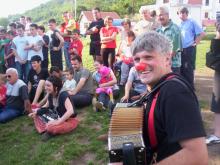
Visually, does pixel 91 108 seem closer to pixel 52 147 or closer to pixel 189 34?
pixel 52 147

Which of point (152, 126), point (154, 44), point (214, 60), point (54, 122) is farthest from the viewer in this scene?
point (54, 122)

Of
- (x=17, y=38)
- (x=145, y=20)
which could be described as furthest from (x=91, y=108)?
(x=17, y=38)

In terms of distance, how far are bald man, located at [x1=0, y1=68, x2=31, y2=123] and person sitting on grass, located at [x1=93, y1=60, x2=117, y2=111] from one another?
5.04 feet

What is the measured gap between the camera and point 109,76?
741 cm

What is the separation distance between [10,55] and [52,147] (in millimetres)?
4730

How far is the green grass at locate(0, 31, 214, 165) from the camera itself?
17.0 feet

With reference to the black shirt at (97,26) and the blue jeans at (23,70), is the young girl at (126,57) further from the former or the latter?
the blue jeans at (23,70)

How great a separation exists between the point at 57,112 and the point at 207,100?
3.29 metres

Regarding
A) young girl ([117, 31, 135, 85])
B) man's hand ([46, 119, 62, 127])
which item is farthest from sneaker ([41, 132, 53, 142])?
young girl ([117, 31, 135, 85])

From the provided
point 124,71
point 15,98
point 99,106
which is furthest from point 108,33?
point 15,98

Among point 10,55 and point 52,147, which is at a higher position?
point 10,55

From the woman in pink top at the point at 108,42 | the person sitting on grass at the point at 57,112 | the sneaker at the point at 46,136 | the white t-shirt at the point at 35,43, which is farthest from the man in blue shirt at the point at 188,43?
the white t-shirt at the point at 35,43

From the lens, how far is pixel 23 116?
23.9ft

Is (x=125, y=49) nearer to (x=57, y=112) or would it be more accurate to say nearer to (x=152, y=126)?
(x=57, y=112)
